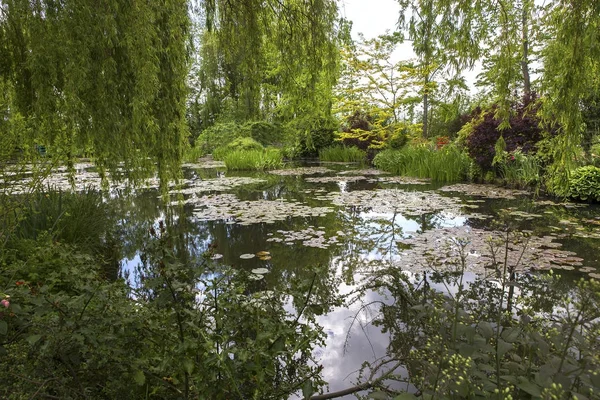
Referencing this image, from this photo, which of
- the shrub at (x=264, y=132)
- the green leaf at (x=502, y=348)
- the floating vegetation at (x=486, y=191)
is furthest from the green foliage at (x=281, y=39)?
the shrub at (x=264, y=132)

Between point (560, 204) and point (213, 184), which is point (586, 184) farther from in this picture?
point (213, 184)

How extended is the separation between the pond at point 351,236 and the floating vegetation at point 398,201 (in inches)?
0.7

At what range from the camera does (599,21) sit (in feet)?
7.51

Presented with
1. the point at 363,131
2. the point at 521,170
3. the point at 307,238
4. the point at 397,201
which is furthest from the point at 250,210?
the point at 363,131

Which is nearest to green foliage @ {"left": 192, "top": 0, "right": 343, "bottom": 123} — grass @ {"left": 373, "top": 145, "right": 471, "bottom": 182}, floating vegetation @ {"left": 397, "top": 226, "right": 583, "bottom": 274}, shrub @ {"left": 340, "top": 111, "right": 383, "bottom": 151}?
floating vegetation @ {"left": 397, "top": 226, "right": 583, "bottom": 274}

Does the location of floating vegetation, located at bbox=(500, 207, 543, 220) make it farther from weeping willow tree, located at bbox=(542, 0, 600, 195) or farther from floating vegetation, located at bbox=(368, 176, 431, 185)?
floating vegetation, located at bbox=(368, 176, 431, 185)

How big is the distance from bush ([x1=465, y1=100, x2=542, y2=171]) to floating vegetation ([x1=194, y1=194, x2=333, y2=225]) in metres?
4.00

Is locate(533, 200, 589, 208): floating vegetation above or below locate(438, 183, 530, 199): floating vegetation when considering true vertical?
below

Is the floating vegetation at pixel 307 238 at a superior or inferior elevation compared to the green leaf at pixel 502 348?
inferior

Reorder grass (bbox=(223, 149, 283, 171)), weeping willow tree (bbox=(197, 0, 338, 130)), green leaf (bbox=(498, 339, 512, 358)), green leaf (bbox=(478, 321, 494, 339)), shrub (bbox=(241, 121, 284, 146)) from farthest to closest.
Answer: shrub (bbox=(241, 121, 284, 146)), grass (bbox=(223, 149, 283, 171)), weeping willow tree (bbox=(197, 0, 338, 130)), green leaf (bbox=(478, 321, 494, 339)), green leaf (bbox=(498, 339, 512, 358))

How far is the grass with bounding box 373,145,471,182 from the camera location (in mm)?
9102

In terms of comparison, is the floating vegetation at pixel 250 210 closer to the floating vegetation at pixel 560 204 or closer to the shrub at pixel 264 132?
the floating vegetation at pixel 560 204

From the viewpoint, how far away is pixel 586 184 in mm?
6070

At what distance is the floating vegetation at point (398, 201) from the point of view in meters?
5.82
